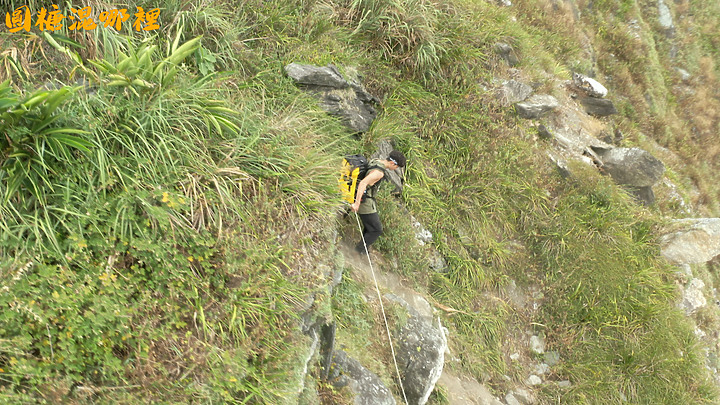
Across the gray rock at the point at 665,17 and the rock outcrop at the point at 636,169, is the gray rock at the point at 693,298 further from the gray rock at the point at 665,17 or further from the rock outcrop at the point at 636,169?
the gray rock at the point at 665,17

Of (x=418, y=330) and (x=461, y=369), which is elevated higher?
(x=418, y=330)

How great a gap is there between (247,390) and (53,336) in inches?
48.6

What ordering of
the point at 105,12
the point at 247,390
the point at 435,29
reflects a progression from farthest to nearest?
the point at 435,29 → the point at 105,12 → the point at 247,390

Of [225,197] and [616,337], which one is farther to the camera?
[616,337]

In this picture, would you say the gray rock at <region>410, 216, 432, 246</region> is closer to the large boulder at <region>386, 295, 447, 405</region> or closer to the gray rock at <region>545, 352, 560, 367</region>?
the large boulder at <region>386, 295, 447, 405</region>

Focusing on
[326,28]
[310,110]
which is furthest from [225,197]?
[326,28]

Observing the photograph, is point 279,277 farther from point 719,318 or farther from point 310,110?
point 719,318

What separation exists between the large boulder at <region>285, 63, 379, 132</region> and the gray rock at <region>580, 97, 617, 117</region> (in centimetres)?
625

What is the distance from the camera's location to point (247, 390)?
2793 millimetres

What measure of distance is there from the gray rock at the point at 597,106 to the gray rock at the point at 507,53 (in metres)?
2.28

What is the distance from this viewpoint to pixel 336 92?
5594 mm

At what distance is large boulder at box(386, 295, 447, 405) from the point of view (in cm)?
437

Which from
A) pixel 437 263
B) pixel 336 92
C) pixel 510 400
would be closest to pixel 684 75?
pixel 437 263

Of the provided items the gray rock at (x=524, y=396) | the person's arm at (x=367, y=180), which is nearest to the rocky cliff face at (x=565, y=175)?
the gray rock at (x=524, y=396)
